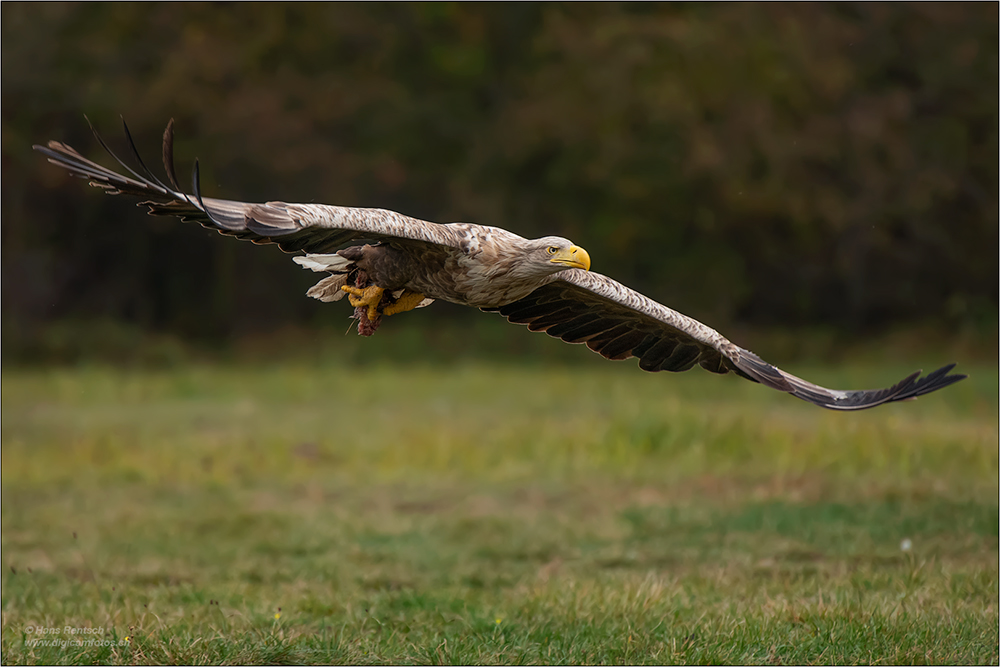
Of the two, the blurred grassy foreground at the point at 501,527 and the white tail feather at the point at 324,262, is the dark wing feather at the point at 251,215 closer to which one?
the white tail feather at the point at 324,262

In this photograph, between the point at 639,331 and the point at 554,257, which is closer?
the point at 554,257

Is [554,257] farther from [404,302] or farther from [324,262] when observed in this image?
[324,262]

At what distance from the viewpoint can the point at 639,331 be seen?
21.2 ft

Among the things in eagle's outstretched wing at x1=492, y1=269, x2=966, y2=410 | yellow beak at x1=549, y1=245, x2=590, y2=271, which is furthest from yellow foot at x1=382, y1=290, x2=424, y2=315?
yellow beak at x1=549, y1=245, x2=590, y2=271

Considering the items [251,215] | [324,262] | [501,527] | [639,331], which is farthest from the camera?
[501,527]

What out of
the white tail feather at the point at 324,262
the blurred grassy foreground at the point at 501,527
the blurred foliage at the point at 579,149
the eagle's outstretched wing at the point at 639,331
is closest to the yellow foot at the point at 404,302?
the white tail feather at the point at 324,262

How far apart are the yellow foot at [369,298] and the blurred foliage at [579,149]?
15.4 meters

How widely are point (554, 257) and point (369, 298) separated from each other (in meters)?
1.01

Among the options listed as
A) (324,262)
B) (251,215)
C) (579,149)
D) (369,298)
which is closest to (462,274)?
(369,298)

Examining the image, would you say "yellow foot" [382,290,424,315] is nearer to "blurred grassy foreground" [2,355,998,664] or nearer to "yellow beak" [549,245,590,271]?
"yellow beak" [549,245,590,271]

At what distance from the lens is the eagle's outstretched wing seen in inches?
234

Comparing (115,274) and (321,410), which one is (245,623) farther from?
(115,274)

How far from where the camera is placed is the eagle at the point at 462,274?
15.0ft

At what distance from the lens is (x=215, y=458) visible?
38.4ft
